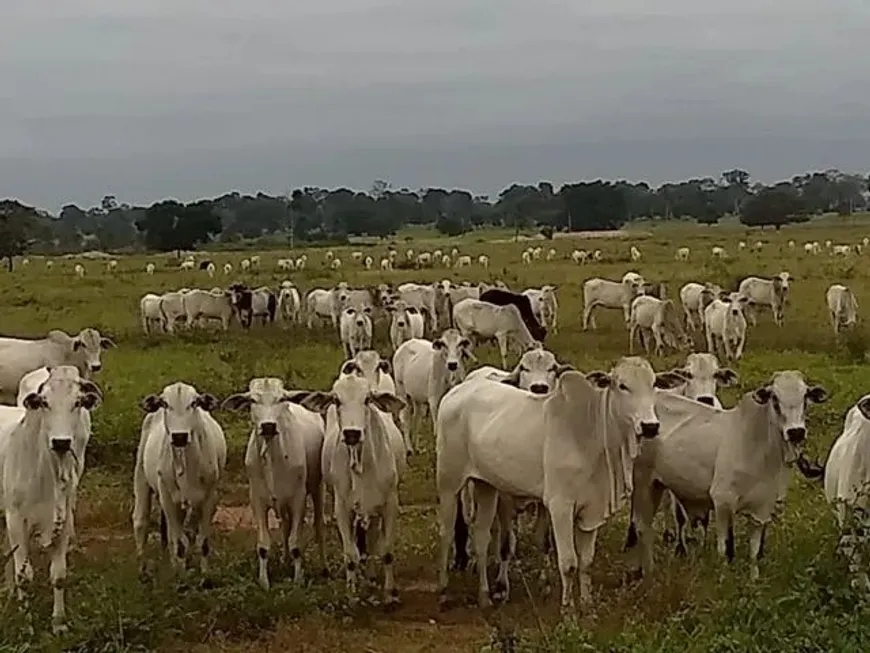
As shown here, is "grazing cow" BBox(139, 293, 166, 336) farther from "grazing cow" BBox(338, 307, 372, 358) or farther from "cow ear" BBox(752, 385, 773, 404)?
"cow ear" BBox(752, 385, 773, 404)

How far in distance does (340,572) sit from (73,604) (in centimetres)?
260

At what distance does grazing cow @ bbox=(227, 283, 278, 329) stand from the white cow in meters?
9.19

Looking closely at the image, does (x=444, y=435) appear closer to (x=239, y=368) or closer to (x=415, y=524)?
(x=415, y=524)

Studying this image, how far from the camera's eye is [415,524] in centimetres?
1360

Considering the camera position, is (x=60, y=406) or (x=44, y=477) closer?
(x=60, y=406)

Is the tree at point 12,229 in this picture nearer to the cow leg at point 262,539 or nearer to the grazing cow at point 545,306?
the grazing cow at point 545,306

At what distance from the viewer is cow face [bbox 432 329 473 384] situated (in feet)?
56.8

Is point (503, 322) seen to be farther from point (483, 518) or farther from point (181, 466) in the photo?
point (181, 466)

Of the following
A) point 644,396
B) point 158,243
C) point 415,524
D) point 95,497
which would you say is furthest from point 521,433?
point 158,243

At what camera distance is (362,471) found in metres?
10.9

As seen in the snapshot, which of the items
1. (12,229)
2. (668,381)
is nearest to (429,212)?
(12,229)

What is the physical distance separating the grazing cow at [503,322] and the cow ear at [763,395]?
48.9 ft

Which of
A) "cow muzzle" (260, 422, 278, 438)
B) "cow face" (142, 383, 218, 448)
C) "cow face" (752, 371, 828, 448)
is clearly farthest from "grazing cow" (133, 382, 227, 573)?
"cow face" (752, 371, 828, 448)

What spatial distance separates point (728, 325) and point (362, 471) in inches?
656
